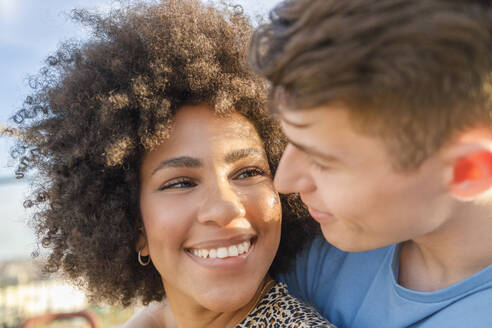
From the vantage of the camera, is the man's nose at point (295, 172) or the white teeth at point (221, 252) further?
the white teeth at point (221, 252)

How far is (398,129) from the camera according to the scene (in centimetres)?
147

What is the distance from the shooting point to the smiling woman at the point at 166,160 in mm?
2129

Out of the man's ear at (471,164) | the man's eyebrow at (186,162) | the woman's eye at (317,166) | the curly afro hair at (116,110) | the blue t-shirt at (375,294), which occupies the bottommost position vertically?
the blue t-shirt at (375,294)

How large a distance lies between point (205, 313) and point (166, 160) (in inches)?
33.2

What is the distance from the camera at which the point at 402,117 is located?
4.74 feet

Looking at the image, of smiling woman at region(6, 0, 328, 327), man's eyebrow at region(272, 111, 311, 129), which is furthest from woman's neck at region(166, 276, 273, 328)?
man's eyebrow at region(272, 111, 311, 129)

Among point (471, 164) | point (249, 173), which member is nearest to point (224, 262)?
point (249, 173)

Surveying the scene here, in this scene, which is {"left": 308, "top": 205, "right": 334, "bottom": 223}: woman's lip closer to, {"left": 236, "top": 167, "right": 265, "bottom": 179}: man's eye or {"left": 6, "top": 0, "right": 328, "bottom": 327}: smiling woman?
{"left": 6, "top": 0, "right": 328, "bottom": 327}: smiling woman

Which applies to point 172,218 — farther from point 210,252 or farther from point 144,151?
point 144,151

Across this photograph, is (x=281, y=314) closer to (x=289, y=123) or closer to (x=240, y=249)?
(x=240, y=249)

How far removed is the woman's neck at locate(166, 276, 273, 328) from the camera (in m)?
2.32

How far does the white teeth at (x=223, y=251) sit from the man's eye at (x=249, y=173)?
32cm

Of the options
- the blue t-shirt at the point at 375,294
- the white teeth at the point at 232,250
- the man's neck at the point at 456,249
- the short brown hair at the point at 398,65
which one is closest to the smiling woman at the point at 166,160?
the white teeth at the point at 232,250

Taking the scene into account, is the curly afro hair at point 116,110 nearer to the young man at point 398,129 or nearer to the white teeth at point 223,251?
the white teeth at point 223,251
